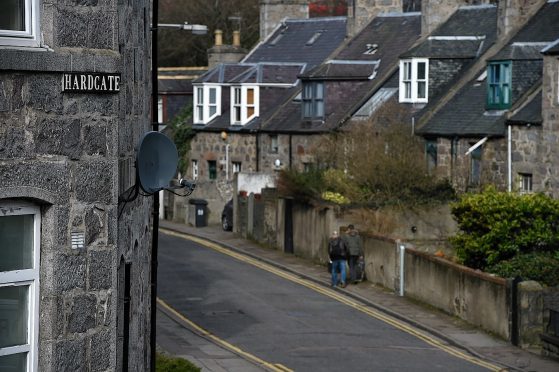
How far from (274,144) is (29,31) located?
150ft

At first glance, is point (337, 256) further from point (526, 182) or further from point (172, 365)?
point (172, 365)

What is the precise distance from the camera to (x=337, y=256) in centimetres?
3509

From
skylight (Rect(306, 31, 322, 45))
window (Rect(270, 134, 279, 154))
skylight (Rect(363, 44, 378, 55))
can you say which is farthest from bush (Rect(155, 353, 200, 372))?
skylight (Rect(306, 31, 322, 45))

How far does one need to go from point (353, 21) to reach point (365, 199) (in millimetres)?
19116

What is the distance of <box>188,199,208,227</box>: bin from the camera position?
173 ft

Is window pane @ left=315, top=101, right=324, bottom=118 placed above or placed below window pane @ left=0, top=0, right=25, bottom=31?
above

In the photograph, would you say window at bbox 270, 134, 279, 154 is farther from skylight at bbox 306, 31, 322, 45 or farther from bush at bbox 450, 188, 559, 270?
bush at bbox 450, 188, 559, 270

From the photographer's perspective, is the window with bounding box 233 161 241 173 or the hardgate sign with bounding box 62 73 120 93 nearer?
the hardgate sign with bounding box 62 73 120 93

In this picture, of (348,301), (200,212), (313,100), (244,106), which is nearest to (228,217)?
(200,212)

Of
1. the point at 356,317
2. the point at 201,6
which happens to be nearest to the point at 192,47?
the point at 201,6

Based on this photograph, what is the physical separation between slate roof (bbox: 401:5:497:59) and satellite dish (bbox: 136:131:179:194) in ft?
123

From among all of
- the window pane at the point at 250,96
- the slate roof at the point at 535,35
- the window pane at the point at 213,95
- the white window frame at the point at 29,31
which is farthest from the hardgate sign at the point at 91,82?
the window pane at the point at 213,95

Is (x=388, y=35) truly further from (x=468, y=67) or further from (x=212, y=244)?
(x=212, y=244)

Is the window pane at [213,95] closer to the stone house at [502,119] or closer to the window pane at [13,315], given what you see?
the stone house at [502,119]
